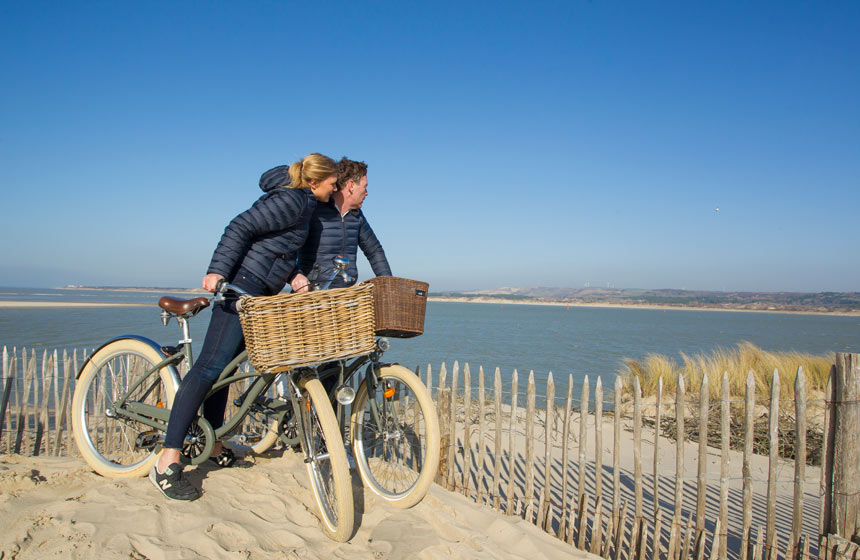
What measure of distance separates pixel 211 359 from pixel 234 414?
463 mm

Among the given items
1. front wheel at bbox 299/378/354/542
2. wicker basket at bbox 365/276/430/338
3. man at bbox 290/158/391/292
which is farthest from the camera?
man at bbox 290/158/391/292

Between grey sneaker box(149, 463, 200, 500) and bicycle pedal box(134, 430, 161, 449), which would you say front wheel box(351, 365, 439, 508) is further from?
bicycle pedal box(134, 430, 161, 449)

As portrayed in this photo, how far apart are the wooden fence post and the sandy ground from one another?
144cm

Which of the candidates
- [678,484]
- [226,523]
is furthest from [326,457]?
[678,484]

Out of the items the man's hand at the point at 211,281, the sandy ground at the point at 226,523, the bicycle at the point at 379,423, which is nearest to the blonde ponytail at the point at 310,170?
the man's hand at the point at 211,281

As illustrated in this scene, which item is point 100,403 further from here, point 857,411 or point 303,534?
point 857,411

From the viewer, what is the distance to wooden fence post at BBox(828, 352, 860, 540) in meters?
3.06

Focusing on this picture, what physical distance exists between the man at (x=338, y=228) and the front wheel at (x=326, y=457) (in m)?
0.96

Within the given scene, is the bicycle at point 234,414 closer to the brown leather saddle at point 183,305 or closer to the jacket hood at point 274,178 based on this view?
the brown leather saddle at point 183,305

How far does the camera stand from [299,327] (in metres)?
2.80

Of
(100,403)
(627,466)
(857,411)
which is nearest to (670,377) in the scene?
(627,466)

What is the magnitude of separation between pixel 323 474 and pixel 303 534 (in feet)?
1.73

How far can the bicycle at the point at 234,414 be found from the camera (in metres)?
2.84

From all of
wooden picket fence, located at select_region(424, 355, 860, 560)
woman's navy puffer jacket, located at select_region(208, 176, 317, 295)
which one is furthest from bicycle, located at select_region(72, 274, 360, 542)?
wooden picket fence, located at select_region(424, 355, 860, 560)
